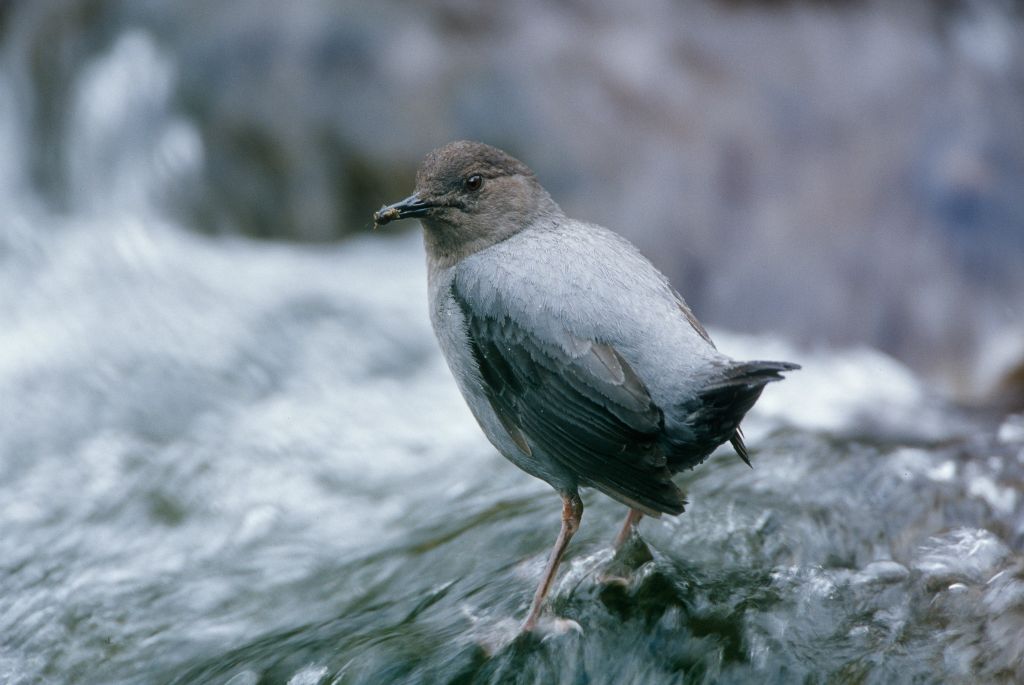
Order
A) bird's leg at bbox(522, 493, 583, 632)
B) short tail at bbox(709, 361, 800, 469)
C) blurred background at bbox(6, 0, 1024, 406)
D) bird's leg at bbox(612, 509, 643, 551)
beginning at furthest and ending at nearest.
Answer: blurred background at bbox(6, 0, 1024, 406)
bird's leg at bbox(612, 509, 643, 551)
bird's leg at bbox(522, 493, 583, 632)
short tail at bbox(709, 361, 800, 469)

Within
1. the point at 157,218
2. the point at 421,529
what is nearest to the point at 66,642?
the point at 421,529

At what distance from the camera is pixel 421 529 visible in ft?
15.5

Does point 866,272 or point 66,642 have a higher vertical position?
point 866,272

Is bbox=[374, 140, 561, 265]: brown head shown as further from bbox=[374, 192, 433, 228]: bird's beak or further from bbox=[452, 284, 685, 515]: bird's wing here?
bbox=[452, 284, 685, 515]: bird's wing

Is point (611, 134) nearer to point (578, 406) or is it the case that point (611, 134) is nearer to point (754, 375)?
point (578, 406)

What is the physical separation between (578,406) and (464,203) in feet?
3.05

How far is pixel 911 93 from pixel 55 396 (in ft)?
18.8

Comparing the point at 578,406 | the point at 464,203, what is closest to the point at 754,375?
the point at 578,406

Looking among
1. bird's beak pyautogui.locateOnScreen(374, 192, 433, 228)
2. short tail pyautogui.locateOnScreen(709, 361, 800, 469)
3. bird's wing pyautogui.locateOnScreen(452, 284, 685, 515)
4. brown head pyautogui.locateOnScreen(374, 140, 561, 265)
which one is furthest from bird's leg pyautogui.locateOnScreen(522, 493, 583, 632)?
bird's beak pyautogui.locateOnScreen(374, 192, 433, 228)

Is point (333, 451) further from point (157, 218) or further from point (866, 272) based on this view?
point (866, 272)

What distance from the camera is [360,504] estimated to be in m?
5.32

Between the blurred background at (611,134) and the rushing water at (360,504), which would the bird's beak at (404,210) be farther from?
the blurred background at (611,134)

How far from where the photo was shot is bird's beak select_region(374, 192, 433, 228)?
3.63 meters

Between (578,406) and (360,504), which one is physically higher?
(578,406)
